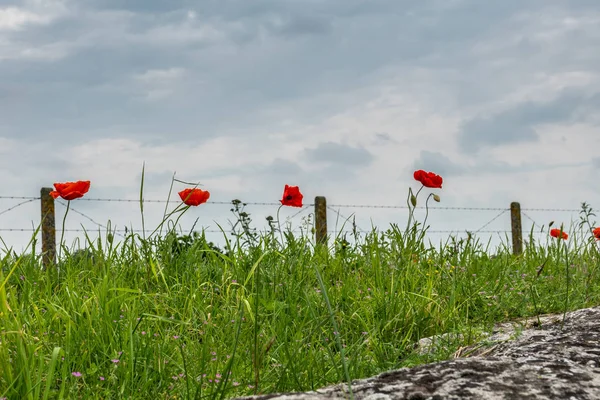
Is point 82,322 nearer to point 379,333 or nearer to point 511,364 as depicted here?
point 379,333

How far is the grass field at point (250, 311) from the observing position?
7.88 ft

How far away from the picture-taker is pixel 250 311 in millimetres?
2795

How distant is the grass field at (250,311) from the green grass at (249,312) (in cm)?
1

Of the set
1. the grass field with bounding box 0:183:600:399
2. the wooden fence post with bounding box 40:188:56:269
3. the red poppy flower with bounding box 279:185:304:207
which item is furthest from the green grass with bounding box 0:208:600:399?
the wooden fence post with bounding box 40:188:56:269

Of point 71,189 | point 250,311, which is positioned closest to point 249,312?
point 250,311

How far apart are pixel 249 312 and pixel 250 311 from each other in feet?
0.80

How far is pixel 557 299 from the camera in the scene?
4238 millimetres

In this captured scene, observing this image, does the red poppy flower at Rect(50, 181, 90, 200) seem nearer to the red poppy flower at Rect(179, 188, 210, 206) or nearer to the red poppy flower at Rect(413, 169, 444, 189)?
the red poppy flower at Rect(179, 188, 210, 206)

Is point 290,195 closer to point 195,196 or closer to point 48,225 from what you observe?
point 195,196

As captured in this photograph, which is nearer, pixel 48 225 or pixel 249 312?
pixel 249 312

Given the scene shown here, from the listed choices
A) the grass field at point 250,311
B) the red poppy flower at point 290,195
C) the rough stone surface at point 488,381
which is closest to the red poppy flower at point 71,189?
the grass field at point 250,311

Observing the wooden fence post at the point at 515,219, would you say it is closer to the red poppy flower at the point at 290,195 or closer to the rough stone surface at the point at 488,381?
the red poppy flower at the point at 290,195

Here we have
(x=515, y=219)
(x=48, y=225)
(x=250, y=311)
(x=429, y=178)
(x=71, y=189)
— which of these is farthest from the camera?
(x=515, y=219)

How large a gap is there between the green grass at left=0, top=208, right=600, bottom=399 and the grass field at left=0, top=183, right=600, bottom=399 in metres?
0.01
